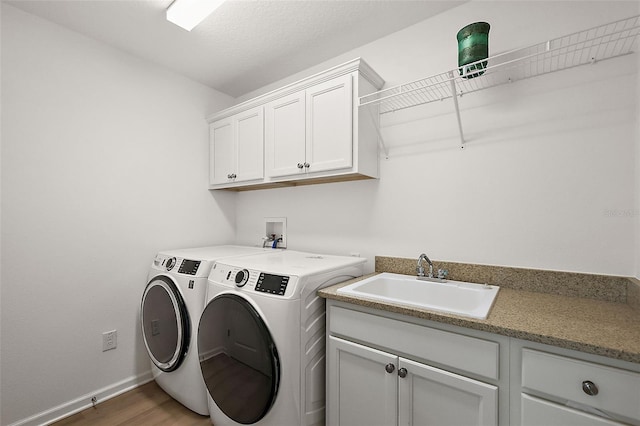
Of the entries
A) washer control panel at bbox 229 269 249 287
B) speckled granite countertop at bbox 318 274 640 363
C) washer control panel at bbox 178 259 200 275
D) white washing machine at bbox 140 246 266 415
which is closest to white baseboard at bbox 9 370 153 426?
white washing machine at bbox 140 246 266 415

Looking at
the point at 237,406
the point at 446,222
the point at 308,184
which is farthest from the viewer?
the point at 308,184

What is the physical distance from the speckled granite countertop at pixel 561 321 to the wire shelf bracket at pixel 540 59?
0.92 meters

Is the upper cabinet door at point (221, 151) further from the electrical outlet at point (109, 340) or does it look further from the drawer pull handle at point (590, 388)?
the drawer pull handle at point (590, 388)

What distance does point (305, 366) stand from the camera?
4.64ft

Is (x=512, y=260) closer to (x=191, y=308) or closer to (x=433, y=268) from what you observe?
(x=433, y=268)

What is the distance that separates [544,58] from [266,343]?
6.41 feet

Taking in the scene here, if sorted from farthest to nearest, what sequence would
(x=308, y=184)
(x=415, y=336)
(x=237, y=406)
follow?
(x=308, y=184), (x=237, y=406), (x=415, y=336)

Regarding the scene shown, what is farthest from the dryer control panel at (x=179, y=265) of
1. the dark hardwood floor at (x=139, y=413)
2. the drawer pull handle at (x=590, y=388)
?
the drawer pull handle at (x=590, y=388)

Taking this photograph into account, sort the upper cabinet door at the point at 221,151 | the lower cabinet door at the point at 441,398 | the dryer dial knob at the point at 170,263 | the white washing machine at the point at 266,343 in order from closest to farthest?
the lower cabinet door at the point at 441,398 → the white washing machine at the point at 266,343 → the dryer dial knob at the point at 170,263 → the upper cabinet door at the point at 221,151

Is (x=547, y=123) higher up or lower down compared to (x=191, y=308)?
higher up

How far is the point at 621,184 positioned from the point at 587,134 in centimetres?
27

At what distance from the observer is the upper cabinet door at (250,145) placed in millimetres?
2250

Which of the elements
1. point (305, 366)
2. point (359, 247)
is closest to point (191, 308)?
point (305, 366)

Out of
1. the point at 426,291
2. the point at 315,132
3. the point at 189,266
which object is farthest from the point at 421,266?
the point at 189,266
